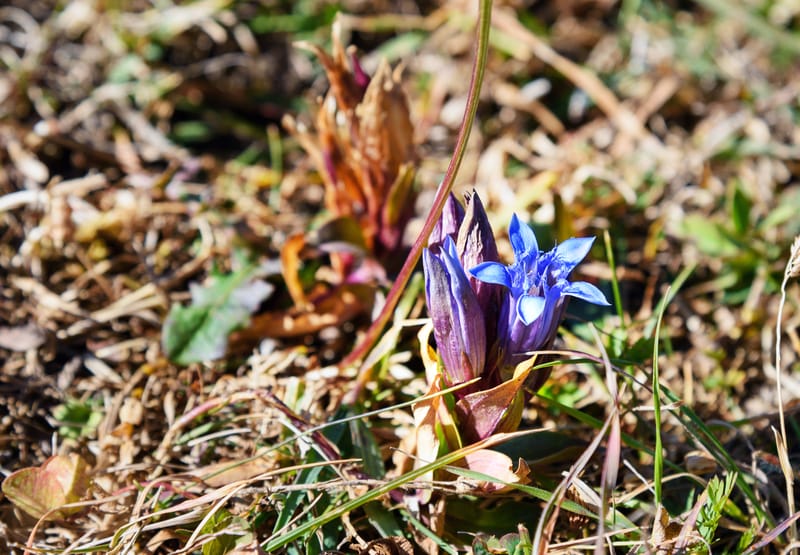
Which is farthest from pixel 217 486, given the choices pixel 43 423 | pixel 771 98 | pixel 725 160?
pixel 771 98

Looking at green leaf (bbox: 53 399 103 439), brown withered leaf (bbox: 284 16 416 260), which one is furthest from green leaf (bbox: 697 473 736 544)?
green leaf (bbox: 53 399 103 439)

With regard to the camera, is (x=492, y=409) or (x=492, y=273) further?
(x=492, y=409)

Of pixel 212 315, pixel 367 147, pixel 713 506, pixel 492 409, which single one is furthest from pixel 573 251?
pixel 212 315

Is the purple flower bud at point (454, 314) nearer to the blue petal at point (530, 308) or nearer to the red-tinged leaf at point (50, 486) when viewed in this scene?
the blue petal at point (530, 308)

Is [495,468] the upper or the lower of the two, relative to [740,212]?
lower

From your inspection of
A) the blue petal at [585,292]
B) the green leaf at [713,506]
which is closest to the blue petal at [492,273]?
the blue petal at [585,292]

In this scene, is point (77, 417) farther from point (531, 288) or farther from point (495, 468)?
point (531, 288)

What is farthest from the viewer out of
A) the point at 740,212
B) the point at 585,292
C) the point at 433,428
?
the point at 740,212

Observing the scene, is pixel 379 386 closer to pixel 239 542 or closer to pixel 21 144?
pixel 239 542
